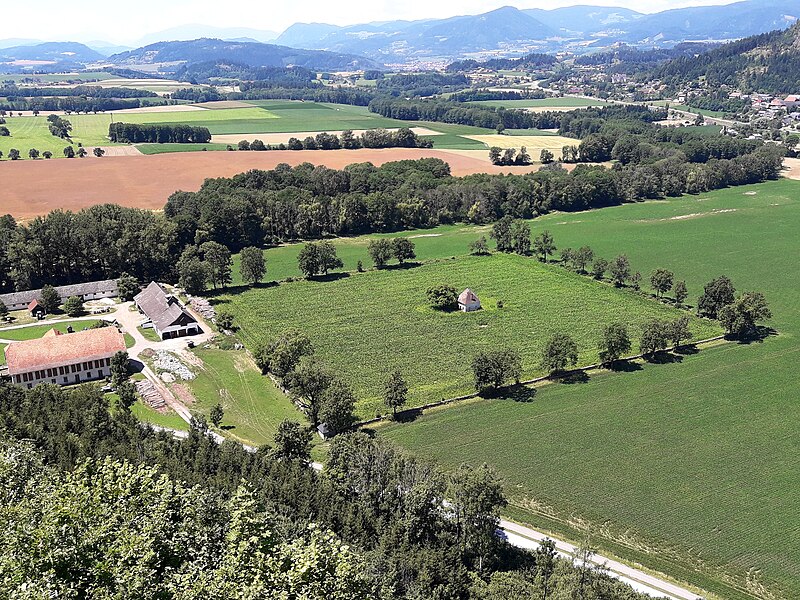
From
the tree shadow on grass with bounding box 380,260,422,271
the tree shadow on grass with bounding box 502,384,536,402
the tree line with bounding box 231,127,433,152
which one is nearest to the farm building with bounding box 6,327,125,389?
the tree shadow on grass with bounding box 502,384,536,402

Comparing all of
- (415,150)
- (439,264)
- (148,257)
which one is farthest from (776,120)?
(148,257)

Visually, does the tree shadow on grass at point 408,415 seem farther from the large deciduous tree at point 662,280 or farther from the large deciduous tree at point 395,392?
the large deciduous tree at point 662,280

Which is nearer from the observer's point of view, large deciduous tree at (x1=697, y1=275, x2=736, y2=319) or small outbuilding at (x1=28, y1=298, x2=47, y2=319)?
large deciduous tree at (x1=697, y1=275, x2=736, y2=319)

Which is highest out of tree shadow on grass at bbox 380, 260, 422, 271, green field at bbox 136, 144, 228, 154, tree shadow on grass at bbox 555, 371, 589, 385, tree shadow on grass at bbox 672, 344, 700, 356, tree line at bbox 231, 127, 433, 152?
tree line at bbox 231, 127, 433, 152

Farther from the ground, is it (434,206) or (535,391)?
(434,206)

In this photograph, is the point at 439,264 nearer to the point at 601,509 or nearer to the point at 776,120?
the point at 601,509

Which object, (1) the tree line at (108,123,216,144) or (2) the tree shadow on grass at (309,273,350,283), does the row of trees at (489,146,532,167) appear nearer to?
(1) the tree line at (108,123,216,144)
